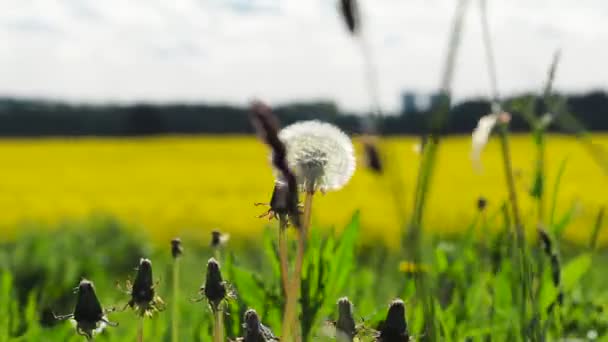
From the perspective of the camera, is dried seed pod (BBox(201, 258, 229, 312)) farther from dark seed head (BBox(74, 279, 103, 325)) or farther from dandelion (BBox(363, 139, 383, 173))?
dandelion (BBox(363, 139, 383, 173))

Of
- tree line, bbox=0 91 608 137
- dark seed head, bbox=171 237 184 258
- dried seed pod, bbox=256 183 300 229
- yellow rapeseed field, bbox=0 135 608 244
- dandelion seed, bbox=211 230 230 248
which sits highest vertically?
tree line, bbox=0 91 608 137

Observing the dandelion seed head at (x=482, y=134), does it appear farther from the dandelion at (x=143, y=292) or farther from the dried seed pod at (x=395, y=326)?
the dandelion at (x=143, y=292)

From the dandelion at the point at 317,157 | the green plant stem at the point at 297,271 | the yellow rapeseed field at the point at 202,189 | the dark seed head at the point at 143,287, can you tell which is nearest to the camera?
the green plant stem at the point at 297,271

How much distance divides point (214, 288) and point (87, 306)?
16 cm

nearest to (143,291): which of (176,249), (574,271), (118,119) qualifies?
(176,249)

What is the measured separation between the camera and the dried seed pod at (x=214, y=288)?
1.10 meters

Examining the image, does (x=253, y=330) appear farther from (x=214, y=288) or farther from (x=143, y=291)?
(x=143, y=291)

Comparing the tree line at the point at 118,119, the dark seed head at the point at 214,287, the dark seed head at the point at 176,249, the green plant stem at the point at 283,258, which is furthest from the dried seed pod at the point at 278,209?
the tree line at the point at 118,119

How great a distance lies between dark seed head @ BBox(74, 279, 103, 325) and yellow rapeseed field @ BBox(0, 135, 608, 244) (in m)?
0.99

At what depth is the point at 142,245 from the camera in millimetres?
7051

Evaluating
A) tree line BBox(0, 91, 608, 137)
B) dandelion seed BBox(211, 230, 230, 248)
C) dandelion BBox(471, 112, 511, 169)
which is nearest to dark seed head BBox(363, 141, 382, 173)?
dandelion BBox(471, 112, 511, 169)

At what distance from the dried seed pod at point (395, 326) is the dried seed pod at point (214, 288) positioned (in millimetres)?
206

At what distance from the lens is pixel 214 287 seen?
3.62 ft

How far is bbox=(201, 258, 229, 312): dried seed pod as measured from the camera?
110cm
